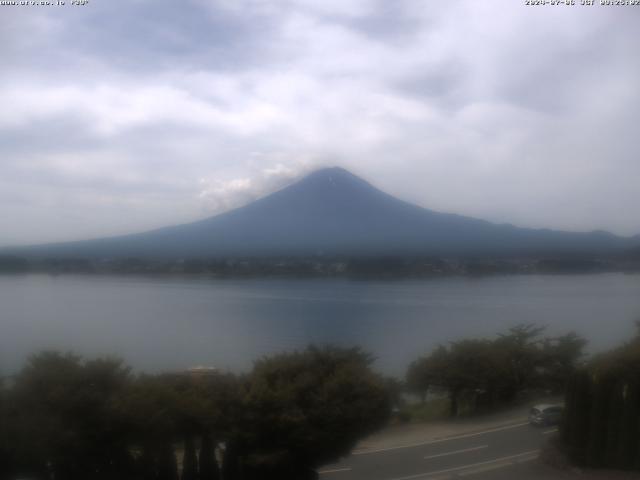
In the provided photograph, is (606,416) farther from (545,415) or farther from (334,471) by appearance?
(334,471)

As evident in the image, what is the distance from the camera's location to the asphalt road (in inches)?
277

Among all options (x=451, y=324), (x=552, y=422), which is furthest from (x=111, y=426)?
(x=451, y=324)

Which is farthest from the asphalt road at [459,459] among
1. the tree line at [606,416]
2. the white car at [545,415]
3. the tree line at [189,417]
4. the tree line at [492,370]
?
the tree line at [492,370]

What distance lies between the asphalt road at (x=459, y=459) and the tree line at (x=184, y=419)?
0.35 m

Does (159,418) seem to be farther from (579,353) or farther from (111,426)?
(579,353)

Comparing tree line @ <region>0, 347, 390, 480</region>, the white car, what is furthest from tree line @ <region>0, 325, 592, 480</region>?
the white car

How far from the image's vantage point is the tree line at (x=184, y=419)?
246 inches

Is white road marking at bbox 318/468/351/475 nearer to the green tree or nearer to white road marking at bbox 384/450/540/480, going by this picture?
the green tree

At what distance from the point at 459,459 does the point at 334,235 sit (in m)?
16.8

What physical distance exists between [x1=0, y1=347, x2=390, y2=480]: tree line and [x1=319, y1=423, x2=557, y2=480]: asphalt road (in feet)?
1.15

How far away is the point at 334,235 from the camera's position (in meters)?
23.9

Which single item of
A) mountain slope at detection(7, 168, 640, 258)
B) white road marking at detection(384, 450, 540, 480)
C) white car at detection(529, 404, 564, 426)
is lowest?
white road marking at detection(384, 450, 540, 480)

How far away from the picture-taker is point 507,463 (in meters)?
7.21

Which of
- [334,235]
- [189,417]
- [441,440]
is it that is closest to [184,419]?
[189,417]
